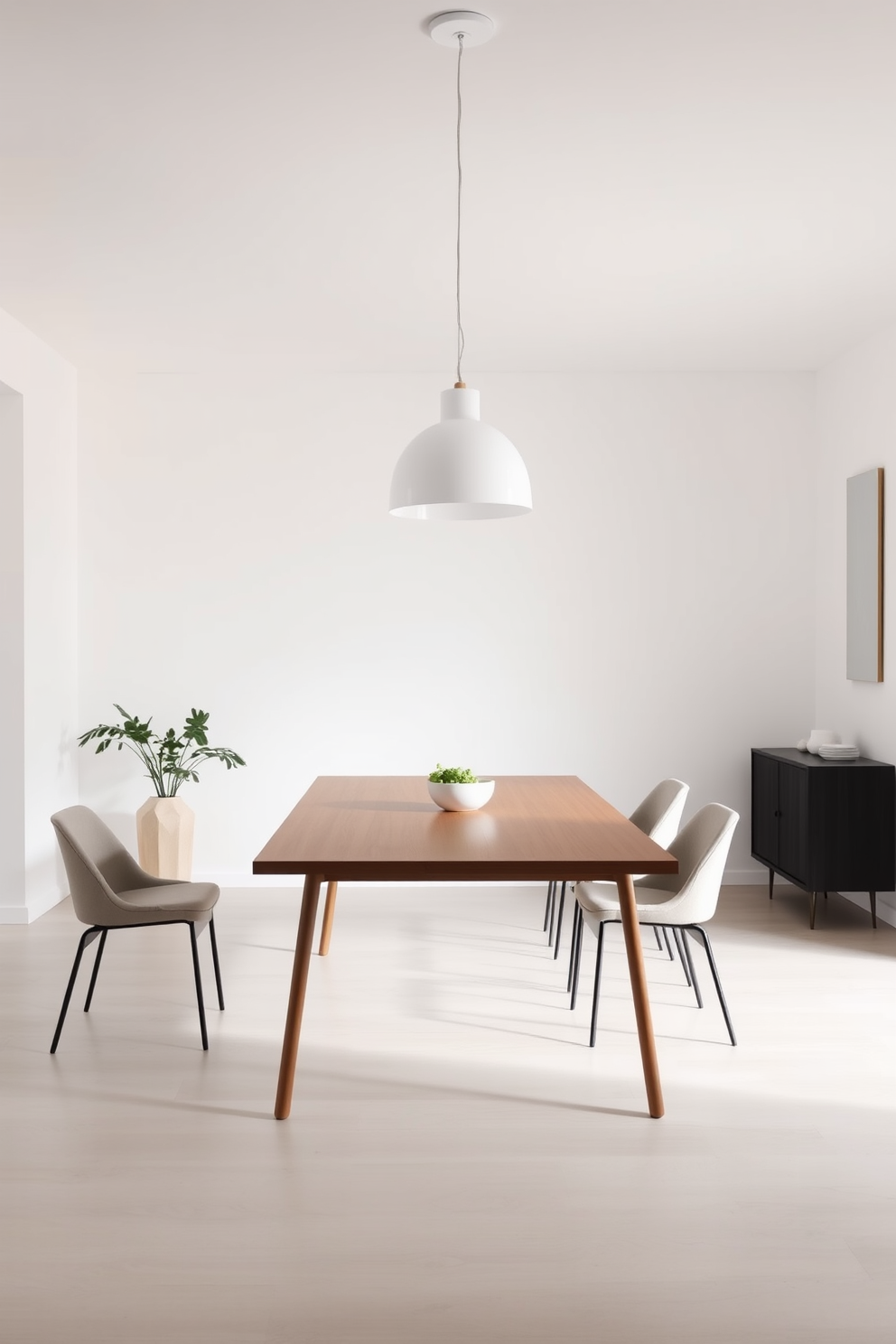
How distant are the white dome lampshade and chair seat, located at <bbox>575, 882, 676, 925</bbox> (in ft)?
4.37

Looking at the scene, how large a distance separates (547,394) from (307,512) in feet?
5.01

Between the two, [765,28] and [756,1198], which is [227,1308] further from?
[765,28]

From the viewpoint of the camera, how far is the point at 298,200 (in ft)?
12.7

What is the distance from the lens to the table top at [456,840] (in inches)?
114

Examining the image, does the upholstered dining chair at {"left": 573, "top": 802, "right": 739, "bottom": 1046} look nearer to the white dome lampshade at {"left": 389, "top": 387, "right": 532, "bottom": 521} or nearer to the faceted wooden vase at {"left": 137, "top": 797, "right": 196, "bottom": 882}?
the white dome lampshade at {"left": 389, "top": 387, "right": 532, "bottom": 521}

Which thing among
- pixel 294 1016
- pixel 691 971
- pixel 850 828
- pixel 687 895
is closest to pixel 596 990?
pixel 687 895

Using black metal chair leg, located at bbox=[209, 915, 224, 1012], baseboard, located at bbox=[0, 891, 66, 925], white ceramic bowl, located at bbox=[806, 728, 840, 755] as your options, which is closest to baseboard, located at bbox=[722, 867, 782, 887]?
white ceramic bowl, located at bbox=[806, 728, 840, 755]

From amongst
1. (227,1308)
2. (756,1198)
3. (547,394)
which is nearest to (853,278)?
(547,394)

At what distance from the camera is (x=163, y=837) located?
5719 mm

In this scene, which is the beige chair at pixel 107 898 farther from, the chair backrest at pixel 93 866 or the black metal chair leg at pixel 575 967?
the black metal chair leg at pixel 575 967

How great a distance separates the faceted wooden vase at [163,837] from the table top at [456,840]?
1.60 m

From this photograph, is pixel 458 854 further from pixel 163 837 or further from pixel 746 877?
pixel 746 877

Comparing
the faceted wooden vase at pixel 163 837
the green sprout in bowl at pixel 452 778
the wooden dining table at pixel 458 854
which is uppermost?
the green sprout in bowl at pixel 452 778

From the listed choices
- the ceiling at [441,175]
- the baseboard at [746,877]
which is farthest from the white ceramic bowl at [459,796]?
the baseboard at [746,877]
